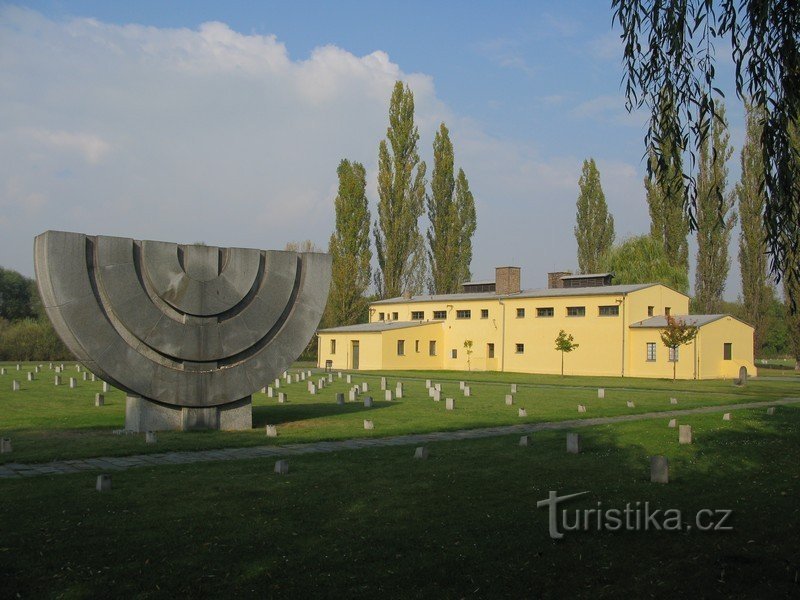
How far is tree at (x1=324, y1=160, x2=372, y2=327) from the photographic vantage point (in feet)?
187

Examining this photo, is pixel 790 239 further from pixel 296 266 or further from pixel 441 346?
pixel 441 346

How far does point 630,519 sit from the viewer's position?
8797mm

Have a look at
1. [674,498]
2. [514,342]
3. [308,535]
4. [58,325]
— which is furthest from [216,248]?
[514,342]

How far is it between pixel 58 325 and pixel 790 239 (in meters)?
13.1

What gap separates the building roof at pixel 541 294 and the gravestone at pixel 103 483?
125 feet

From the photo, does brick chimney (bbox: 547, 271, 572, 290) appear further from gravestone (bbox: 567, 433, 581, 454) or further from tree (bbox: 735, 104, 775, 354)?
gravestone (bbox: 567, 433, 581, 454)

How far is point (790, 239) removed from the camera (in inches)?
321

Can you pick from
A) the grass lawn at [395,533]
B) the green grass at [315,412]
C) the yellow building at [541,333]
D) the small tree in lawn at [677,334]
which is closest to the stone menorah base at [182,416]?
the green grass at [315,412]

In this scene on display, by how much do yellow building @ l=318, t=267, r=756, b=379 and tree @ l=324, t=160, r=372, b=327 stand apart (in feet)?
8.25

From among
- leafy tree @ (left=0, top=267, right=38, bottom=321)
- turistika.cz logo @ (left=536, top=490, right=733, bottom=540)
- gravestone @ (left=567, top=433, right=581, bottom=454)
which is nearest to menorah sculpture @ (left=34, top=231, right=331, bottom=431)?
gravestone @ (left=567, top=433, right=581, bottom=454)

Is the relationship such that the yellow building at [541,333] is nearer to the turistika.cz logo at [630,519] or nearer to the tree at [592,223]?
the tree at [592,223]

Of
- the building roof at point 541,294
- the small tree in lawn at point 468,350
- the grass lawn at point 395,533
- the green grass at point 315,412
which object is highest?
the building roof at point 541,294

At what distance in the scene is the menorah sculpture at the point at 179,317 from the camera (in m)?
15.1

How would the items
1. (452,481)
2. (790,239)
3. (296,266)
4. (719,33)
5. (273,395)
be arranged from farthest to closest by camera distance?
(273,395)
(296,266)
(452,481)
(790,239)
(719,33)
